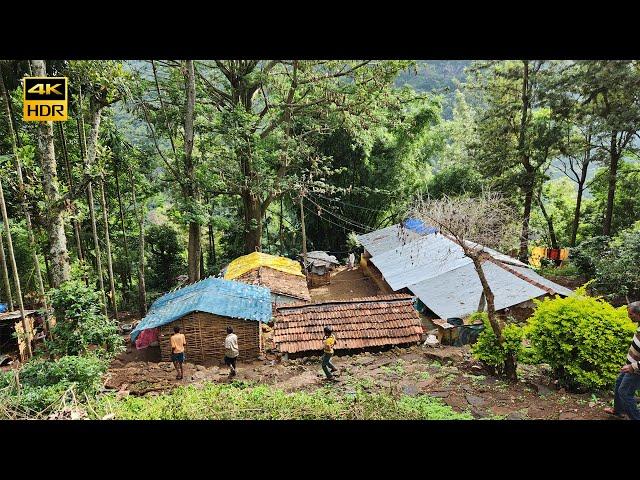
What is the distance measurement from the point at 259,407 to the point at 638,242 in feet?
44.0

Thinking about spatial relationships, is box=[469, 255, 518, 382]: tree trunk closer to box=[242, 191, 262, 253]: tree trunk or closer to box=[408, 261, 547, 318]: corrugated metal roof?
box=[408, 261, 547, 318]: corrugated metal roof

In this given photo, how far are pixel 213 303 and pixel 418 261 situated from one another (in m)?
8.17

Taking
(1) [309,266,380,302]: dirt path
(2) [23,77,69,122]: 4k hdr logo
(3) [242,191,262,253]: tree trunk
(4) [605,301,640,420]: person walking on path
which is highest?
(2) [23,77,69,122]: 4k hdr logo

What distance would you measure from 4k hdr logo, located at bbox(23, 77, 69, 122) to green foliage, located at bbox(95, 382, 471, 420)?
3.57 meters

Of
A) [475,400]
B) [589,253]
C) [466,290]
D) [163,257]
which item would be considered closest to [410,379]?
[475,400]

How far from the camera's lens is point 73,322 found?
683 cm

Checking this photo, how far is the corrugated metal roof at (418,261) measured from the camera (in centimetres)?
1348

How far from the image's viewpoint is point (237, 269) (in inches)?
605

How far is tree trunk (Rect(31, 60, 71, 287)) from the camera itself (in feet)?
24.0

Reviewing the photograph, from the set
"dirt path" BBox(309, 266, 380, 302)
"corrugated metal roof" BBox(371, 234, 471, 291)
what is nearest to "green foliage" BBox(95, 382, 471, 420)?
"corrugated metal roof" BBox(371, 234, 471, 291)

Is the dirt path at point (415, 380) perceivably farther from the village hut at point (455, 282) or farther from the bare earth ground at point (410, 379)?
the village hut at point (455, 282)

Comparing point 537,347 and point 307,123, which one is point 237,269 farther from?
point 537,347

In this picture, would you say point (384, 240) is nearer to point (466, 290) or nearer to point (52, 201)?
point (466, 290)

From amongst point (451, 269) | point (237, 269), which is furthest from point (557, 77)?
point (237, 269)
